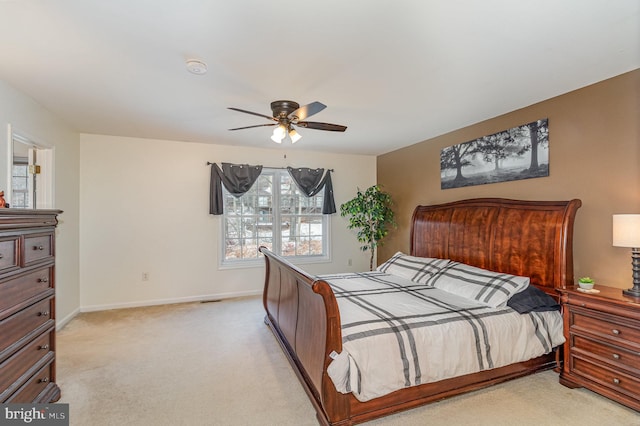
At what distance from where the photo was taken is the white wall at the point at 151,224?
13.7ft

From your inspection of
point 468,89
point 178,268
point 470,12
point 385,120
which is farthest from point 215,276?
point 470,12

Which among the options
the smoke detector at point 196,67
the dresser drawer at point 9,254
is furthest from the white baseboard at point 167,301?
the smoke detector at point 196,67

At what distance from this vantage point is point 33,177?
326 cm

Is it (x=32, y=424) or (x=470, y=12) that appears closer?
(x=470, y=12)

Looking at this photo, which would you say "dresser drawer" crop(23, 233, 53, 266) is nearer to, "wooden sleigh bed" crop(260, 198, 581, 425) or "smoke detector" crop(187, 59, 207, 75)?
"smoke detector" crop(187, 59, 207, 75)

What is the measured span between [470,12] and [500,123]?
6.95ft

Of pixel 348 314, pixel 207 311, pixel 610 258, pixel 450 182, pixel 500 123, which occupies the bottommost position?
pixel 207 311

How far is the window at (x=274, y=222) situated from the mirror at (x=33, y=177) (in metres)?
2.17

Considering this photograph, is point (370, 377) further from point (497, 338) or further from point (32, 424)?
point (32, 424)

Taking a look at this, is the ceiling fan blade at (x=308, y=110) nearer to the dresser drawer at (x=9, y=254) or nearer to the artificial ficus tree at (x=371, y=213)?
the dresser drawer at (x=9, y=254)

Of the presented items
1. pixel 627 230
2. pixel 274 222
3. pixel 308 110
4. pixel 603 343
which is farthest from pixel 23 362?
pixel 627 230

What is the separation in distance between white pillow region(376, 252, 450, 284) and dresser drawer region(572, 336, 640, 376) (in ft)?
4.19

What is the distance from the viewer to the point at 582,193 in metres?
2.68

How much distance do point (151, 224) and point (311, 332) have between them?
3.45 meters
